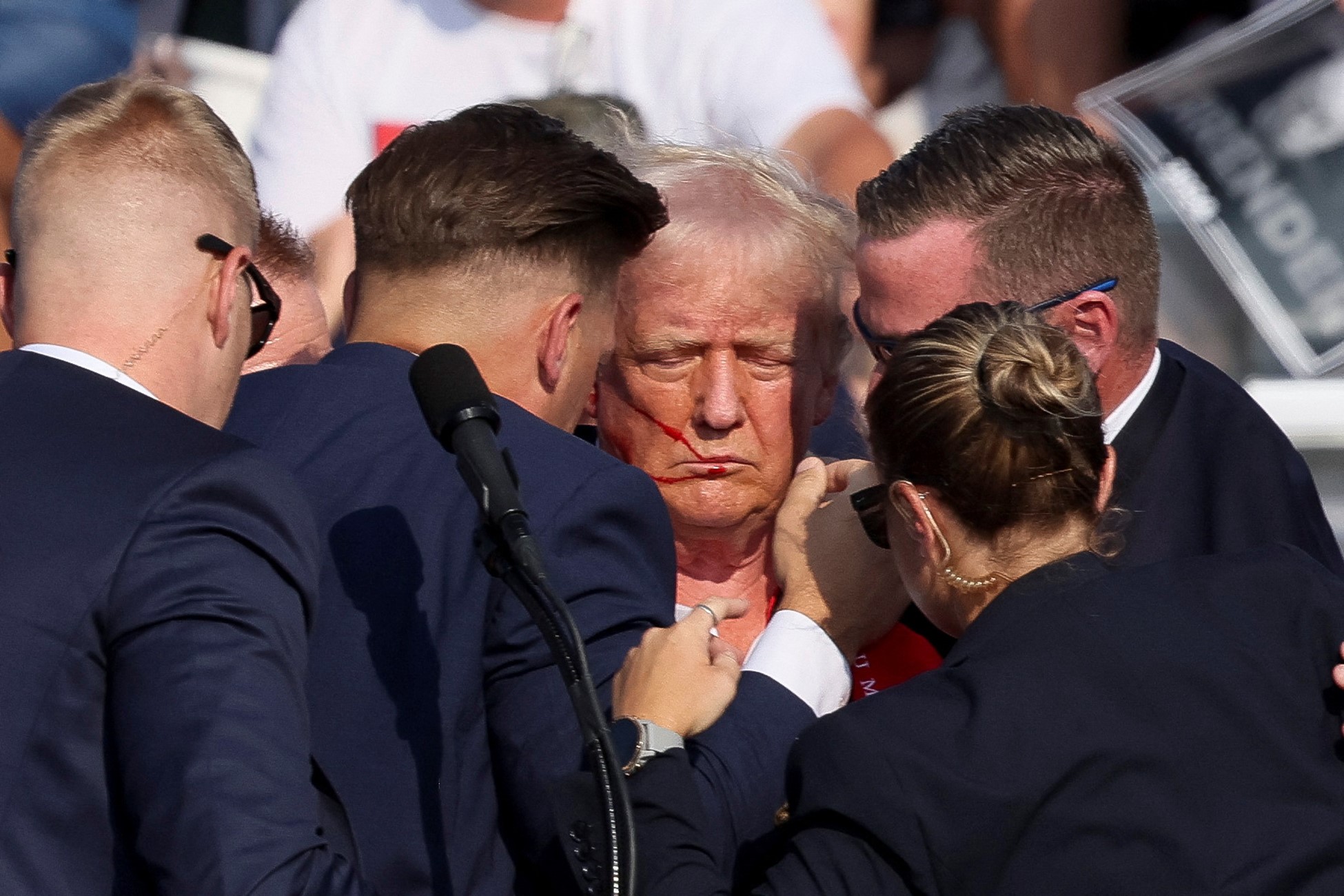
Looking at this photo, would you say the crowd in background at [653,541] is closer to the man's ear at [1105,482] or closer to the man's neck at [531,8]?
the man's ear at [1105,482]

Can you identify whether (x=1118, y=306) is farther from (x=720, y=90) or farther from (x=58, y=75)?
(x=58, y=75)

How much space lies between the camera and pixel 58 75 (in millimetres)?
4512

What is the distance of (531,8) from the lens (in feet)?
14.8

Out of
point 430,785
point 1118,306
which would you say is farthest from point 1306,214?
point 430,785

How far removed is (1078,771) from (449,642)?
73cm

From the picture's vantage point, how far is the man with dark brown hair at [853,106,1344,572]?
8.22 feet

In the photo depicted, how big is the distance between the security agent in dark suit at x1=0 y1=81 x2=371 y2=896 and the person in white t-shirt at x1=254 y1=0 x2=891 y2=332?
8.37ft

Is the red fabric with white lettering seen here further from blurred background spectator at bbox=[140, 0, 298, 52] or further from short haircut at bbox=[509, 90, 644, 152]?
blurred background spectator at bbox=[140, 0, 298, 52]

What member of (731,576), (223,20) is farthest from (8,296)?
(223,20)

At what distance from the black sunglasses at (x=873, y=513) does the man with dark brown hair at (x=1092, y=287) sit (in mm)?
367

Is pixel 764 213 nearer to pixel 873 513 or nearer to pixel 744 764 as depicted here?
pixel 873 513

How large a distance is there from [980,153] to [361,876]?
1.51 metres

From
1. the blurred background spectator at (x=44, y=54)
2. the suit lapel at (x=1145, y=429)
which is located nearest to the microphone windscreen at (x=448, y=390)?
the suit lapel at (x=1145, y=429)

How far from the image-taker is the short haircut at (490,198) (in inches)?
86.2
